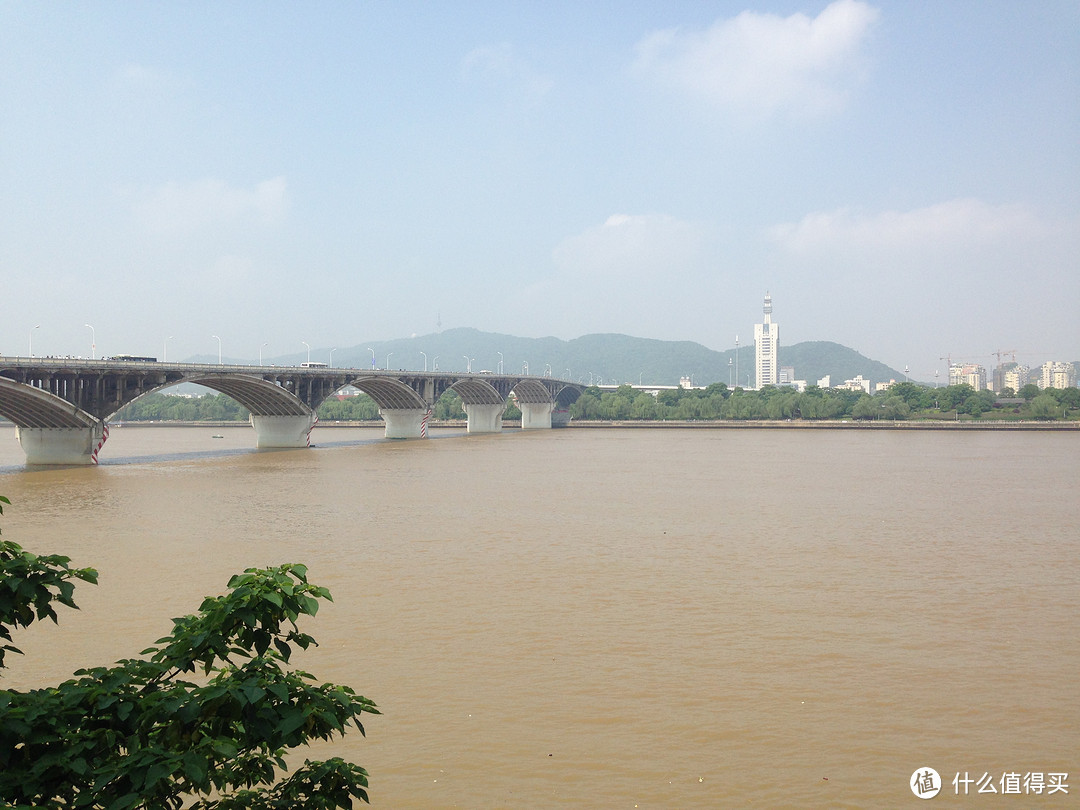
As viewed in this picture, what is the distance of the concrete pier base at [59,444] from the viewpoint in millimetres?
57281

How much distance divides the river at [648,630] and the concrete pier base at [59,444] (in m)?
20.1

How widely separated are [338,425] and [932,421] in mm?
100091

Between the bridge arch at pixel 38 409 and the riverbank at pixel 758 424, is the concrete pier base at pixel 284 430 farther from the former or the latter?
the riverbank at pixel 758 424

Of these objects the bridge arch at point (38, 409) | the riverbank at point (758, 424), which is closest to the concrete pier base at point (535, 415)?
the riverbank at point (758, 424)

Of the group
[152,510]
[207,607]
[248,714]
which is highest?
[207,607]

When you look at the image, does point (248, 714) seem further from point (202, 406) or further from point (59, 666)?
point (202, 406)

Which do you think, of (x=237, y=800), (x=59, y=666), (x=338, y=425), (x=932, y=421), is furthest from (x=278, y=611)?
(x=338, y=425)

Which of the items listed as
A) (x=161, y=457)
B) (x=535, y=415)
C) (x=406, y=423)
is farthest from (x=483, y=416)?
(x=161, y=457)

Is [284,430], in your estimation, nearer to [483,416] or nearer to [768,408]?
[483,416]

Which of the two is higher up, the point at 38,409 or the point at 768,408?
the point at 768,408

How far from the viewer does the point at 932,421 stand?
454 ft

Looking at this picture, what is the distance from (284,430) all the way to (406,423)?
24026 mm

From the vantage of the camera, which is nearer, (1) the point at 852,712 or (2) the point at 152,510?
Result: (1) the point at 852,712

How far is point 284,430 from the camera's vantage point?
8144 cm
